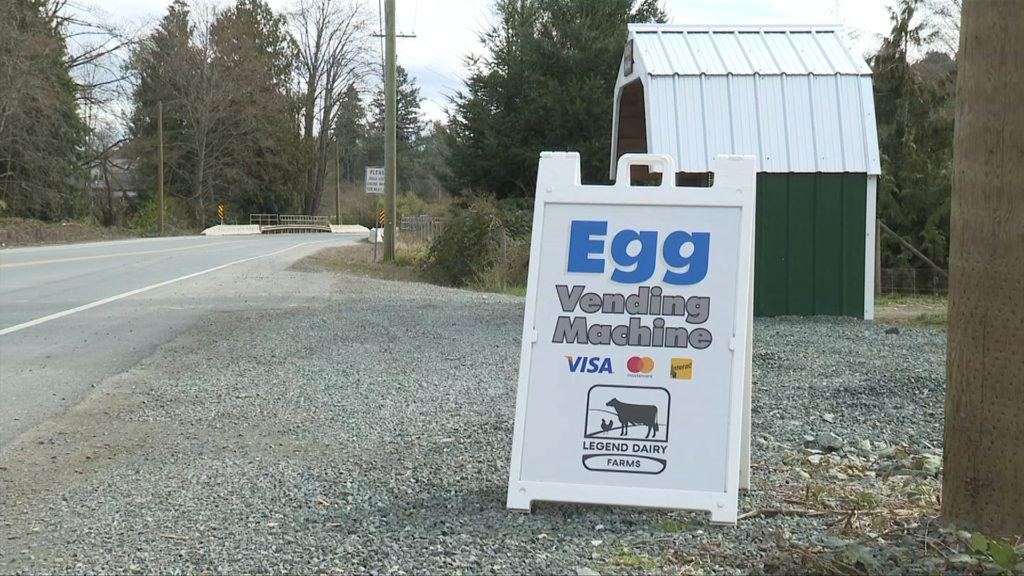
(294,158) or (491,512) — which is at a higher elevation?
(294,158)

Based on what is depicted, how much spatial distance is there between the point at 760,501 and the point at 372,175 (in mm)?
22254

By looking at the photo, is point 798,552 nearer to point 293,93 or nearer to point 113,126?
point 113,126

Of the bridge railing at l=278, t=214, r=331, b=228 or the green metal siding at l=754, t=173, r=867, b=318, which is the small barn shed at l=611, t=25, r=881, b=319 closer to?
the green metal siding at l=754, t=173, r=867, b=318

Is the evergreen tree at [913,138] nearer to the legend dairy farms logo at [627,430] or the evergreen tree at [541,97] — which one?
the evergreen tree at [541,97]

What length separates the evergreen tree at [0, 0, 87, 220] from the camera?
41062 millimetres

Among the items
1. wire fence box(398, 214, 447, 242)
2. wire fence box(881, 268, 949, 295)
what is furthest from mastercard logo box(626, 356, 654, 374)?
wire fence box(398, 214, 447, 242)

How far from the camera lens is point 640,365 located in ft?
13.0

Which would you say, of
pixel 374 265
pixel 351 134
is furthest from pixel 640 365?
pixel 351 134

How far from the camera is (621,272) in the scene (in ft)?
13.2

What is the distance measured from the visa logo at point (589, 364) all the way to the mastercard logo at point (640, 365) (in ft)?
0.27

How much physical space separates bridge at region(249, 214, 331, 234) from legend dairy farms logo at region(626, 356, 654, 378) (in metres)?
57.6

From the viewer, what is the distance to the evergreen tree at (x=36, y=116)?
1617 inches

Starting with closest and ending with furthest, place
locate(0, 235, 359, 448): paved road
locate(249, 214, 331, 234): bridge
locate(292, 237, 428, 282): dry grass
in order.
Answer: locate(0, 235, 359, 448): paved road
locate(292, 237, 428, 282): dry grass
locate(249, 214, 331, 234): bridge

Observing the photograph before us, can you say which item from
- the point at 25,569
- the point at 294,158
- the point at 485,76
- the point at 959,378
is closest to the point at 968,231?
the point at 959,378
